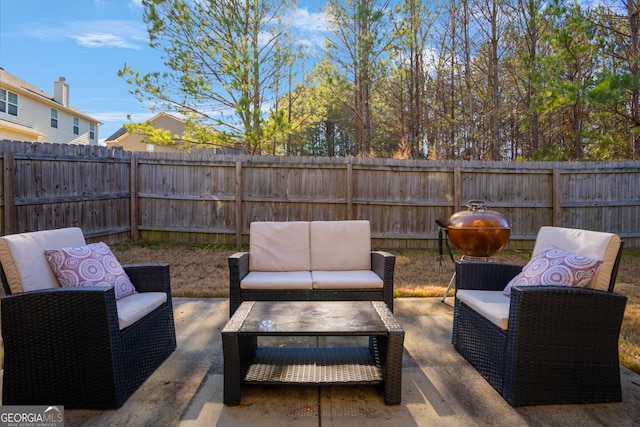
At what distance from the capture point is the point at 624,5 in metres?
7.68

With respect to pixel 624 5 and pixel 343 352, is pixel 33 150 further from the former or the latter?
pixel 624 5

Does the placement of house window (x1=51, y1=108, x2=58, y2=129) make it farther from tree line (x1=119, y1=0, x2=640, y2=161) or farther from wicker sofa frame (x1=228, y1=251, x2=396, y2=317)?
wicker sofa frame (x1=228, y1=251, x2=396, y2=317)

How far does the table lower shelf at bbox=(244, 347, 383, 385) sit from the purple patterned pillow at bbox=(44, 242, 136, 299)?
1065 millimetres

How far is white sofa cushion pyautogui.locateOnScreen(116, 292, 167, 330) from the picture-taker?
2.28 metres

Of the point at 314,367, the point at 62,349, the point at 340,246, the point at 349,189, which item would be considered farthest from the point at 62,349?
the point at 349,189

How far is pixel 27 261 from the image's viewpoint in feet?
7.40

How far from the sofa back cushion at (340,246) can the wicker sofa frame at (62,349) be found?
202 centimetres

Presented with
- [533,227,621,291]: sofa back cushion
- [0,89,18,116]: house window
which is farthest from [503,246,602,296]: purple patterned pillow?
[0,89,18,116]: house window

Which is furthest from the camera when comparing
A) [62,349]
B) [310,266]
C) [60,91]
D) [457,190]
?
[60,91]

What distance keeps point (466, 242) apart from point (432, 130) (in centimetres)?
1113

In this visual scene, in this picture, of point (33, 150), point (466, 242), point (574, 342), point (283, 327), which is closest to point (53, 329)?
point (283, 327)

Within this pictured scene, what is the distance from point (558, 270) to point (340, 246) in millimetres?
1900

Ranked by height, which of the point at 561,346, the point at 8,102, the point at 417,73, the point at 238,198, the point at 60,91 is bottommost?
the point at 561,346

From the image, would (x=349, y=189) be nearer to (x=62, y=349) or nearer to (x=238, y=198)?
(x=238, y=198)
